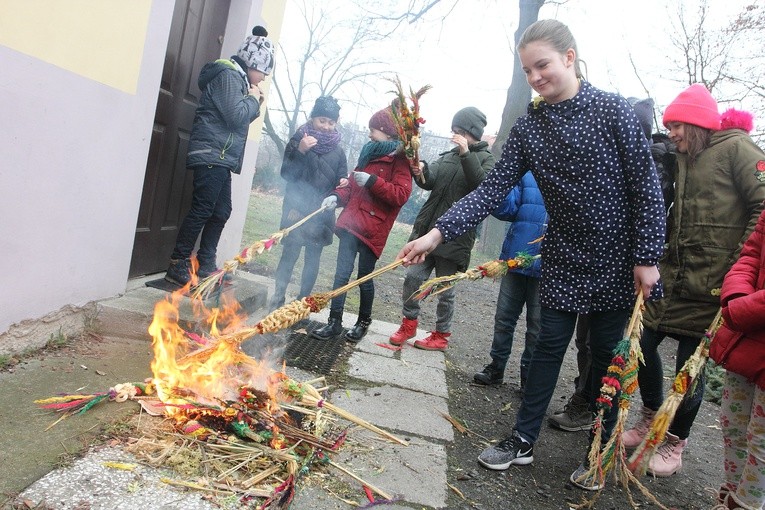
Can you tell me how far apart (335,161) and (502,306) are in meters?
1.96

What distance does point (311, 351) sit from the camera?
4.32 meters

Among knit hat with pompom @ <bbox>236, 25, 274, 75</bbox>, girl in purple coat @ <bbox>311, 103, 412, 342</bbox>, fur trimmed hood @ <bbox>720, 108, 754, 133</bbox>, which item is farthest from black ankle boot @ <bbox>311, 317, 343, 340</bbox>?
fur trimmed hood @ <bbox>720, 108, 754, 133</bbox>

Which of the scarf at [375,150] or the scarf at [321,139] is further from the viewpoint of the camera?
the scarf at [321,139]

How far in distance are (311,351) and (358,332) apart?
64cm

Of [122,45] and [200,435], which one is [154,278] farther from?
[200,435]

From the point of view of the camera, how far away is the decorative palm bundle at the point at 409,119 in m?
4.43

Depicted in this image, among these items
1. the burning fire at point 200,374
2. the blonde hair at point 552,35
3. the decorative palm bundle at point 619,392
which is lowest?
the burning fire at point 200,374

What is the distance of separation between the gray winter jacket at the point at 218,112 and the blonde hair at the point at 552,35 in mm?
2381

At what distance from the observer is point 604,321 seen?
122 inches

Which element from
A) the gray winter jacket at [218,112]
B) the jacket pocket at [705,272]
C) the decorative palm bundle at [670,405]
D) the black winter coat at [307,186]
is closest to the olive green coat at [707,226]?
the jacket pocket at [705,272]

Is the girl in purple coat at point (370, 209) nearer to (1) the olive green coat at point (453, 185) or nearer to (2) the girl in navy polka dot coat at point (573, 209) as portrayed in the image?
(1) the olive green coat at point (453, 185)

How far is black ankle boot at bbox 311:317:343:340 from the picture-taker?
185 inches

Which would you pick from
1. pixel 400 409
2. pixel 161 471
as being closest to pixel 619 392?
pixel 400 409

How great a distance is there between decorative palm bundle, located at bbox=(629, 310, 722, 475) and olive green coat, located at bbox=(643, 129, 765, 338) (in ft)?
0.97
